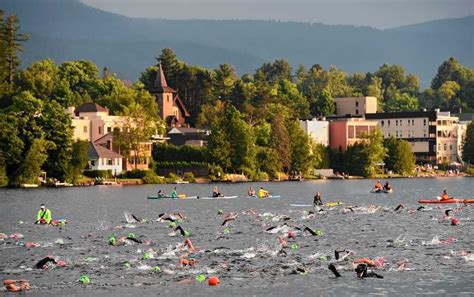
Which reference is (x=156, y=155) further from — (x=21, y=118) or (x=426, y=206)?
(x=426, y=206)

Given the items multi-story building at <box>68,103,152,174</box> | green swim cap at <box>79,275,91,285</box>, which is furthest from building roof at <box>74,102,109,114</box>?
green swim cap at <box>79,275,91,285</box>

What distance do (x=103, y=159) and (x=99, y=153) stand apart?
1.13 meters

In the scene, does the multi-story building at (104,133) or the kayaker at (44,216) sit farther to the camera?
the multi-story building at (104,133)

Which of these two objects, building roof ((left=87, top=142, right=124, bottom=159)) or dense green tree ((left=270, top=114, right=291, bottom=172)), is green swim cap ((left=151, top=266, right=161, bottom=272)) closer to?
building roof ((left=87, top=142, right=124, bottom=159))

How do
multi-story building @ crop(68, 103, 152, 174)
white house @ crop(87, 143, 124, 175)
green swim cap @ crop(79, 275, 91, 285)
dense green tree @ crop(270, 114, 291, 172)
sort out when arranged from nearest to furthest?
1. green swim cap @ crop(79, 275, 91, 285)
2. white house @ crop(87, 143, 124, 175)
3. multi-story building @ crop(68, 103, 152, 174)
4. dense green tree @ crop(270, 114, 291, 172)

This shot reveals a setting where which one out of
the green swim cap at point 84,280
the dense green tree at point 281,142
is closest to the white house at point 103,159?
the dense green tree at point 281,142

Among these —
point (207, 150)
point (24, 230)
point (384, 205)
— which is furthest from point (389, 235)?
point (207, 150)

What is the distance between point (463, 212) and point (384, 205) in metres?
14.8

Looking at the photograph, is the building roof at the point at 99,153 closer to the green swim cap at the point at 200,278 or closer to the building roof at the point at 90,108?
the building roof at the point at 90,108

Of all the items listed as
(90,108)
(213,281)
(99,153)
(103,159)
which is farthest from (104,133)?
(213,281)

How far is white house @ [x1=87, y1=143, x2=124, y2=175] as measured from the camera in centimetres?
15776

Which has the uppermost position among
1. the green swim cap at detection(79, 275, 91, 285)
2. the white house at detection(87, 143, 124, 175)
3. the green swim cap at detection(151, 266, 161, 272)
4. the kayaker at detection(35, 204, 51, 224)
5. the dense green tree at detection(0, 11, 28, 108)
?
the dense green tree at detection(0, 11, 28, 108)

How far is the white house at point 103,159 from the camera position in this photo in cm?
15776

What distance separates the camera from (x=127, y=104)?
623 ft
